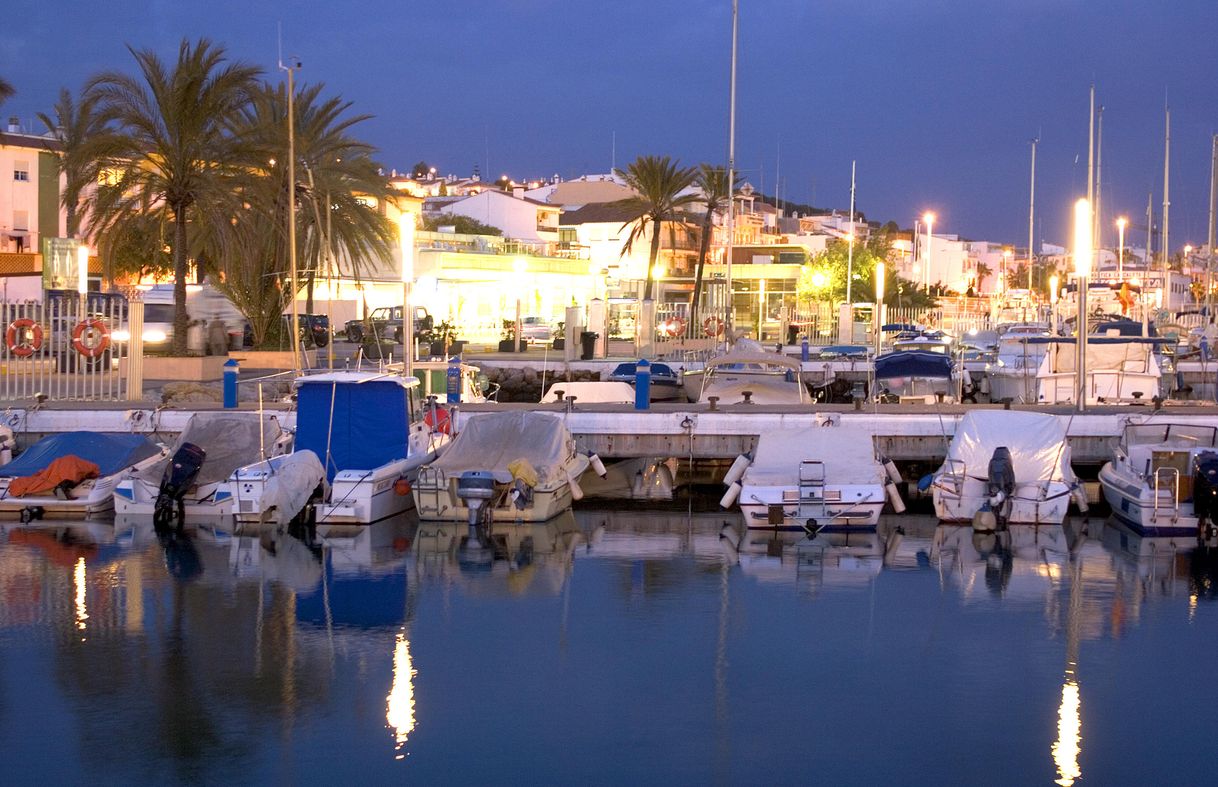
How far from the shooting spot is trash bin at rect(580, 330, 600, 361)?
46.6 m

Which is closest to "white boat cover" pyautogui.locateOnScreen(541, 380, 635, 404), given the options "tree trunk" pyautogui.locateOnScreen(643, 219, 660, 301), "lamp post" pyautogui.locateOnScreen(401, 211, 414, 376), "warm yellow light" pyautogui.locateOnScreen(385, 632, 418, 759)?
"lamp post" pyautogui.locateOnScreen(401, 211, 414, 376)

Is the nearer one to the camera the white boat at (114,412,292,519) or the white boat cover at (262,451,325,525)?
the white boat cover at (262,451,325,525)

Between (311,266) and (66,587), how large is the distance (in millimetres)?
24094

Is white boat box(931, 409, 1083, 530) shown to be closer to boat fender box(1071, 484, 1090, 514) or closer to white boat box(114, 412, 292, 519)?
boat fender box(1071, 484, 1090, 514)

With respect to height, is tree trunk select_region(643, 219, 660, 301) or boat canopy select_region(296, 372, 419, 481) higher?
tree trunk select_region(643, 219, 660, 301)

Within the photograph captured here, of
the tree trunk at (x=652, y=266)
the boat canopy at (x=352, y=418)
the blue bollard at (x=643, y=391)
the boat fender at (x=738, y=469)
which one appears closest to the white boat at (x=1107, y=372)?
the blue bollard at (x=643, y=391)

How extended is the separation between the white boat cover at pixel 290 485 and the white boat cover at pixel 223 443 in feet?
2.69

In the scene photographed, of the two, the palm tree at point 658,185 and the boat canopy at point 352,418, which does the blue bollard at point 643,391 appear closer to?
the boat canopy at point 352,418

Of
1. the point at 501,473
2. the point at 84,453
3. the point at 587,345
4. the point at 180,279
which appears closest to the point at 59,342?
the point at 180,279

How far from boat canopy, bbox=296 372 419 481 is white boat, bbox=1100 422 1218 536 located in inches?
459

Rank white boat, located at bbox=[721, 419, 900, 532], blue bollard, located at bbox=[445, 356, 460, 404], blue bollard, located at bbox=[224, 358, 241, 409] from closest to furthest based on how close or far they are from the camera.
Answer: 1. white boat, located at bbox=[721, 419, 900, 532]
2. blue bollard, located at bbox=[224, 358, 241, 409]
3. blue bollard, located at bbox=[445, 356, 460, 404]

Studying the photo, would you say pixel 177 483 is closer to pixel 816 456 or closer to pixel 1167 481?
pixel 816 456

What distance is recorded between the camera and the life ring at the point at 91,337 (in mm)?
28516

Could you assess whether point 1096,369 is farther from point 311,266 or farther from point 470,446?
point 311,266
